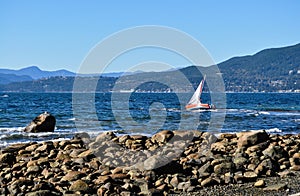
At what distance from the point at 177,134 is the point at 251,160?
16.0ft

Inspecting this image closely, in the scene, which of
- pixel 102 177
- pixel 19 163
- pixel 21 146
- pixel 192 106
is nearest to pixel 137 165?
pixel 102 177

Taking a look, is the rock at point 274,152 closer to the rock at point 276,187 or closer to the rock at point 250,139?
the rock at point 250,139

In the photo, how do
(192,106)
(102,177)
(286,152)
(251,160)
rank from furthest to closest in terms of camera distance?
(192,106) < (286,152) < (251,160) < (102,177)

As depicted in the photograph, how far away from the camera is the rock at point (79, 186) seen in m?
10.9

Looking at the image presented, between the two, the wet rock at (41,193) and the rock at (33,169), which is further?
the rock at (33,169)

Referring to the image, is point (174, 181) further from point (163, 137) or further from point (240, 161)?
point (163, 137)

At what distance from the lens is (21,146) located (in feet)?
56.4

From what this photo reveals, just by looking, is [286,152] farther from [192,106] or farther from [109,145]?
[192,106]

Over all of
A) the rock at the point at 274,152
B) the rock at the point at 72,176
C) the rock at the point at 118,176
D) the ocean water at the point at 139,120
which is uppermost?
the rock at the point at 274,152

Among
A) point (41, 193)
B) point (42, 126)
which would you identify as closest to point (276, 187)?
point (41, 193)

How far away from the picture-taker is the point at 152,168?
12133mm

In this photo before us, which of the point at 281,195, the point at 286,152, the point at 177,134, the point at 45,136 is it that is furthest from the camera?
the point at 45,136

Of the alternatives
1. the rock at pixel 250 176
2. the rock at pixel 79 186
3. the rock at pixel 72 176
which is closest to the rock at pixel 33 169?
the rock at pixel 72 176

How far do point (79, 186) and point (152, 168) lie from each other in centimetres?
216
